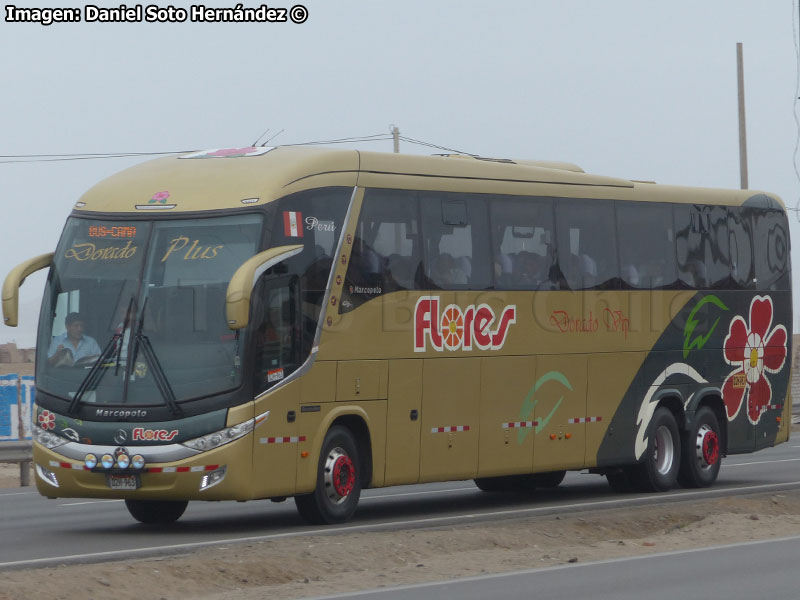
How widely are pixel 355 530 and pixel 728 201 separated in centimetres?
909

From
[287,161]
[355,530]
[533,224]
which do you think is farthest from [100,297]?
[533,224]

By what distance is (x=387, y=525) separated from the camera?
1648 centimetres

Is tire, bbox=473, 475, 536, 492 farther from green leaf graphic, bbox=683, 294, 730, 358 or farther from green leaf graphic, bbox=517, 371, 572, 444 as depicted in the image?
green leaf graphic, bbox=683, 294, 730, 358

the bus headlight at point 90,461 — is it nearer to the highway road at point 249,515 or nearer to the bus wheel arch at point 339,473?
the highway road at point 249,515

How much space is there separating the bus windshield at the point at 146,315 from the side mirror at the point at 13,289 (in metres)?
0.29

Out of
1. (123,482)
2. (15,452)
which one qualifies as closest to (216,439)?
(123,482)

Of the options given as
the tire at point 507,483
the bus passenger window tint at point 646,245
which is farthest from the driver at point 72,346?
the bus passenger window tint at point 646,245

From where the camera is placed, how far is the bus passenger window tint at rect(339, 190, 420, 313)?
16.8 metres

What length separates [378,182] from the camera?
17219 mm

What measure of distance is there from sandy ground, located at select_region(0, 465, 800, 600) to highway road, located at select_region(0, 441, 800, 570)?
0.74 meters

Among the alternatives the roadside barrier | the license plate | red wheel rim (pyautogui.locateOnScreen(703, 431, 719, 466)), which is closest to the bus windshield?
the license plate

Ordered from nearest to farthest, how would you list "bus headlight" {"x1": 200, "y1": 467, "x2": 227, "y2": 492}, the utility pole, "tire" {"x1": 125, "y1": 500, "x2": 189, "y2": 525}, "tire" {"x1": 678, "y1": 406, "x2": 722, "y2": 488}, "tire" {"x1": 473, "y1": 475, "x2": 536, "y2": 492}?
"bus headlight" {"x1": 200, "y1": 467, "x2": 227, "y2": 492}, "tire" {"x1": 125, "y1": 500, "x2": 189, "y2": 525}, "tire" {"x1": 473, "y1": 475, "x2": 536, "y2": 492}, "tire" {"x1": 678, "y1": 406, "x2": 722, "y2": 488}, the utility pole

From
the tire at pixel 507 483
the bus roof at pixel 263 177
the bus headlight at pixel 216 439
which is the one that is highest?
the bus roof at pixel 263 177

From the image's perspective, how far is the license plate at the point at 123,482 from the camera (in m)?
15.3
